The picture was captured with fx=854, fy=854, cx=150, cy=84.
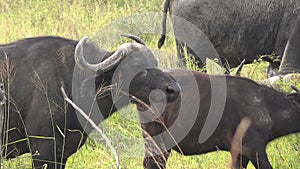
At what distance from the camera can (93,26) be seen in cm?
1294

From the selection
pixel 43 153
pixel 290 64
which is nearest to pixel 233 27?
pixel 290 64

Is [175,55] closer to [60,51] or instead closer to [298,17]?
[298,17]

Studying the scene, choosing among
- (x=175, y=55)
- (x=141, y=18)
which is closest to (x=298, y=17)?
(x=175, y=55)

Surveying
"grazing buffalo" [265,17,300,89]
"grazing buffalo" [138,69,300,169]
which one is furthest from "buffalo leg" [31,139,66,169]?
"grazing buffalo" [265,17,300,89]

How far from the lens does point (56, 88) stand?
676 cm

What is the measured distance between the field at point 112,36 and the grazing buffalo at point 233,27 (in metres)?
0.29

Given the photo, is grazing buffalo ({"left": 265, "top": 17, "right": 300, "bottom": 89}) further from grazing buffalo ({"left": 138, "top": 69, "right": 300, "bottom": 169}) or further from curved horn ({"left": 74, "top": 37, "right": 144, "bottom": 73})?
curved horn ({"left": 74, "top": 37, "right": 144, "bottom": 73})

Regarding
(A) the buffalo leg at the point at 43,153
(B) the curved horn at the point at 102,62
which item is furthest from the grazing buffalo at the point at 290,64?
(A) the buffalo leg at the point at 43,153

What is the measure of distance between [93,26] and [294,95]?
6.25m

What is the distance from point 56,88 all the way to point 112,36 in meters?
5.17

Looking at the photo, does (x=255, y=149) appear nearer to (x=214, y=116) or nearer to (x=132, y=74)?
(x=214, y=116)

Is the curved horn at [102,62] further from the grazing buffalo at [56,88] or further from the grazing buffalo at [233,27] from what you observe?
the grazing buffalo at [233,27]

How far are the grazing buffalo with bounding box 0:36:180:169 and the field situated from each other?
0.36 m

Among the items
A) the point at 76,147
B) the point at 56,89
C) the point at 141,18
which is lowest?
the point at 141,18
